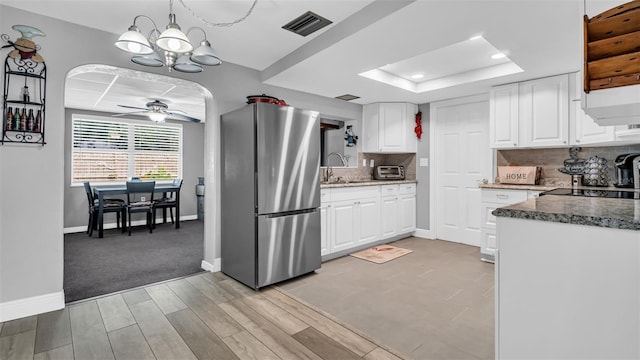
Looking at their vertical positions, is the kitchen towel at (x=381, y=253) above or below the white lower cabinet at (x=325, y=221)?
below

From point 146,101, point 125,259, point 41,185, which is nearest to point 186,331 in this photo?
point 41,185

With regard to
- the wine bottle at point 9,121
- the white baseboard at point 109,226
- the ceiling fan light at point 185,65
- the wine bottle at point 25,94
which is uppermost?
the ceiling fan light at point 185,65

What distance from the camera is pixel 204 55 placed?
224 centimetres

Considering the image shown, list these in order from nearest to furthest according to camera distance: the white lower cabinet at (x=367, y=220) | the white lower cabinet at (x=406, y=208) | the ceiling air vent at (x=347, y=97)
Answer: the white lower cabinet at (x=367, y=220) < the ceiling air vent at (x=347, y=97) < the white lower cabinet at (x=406, y=208)

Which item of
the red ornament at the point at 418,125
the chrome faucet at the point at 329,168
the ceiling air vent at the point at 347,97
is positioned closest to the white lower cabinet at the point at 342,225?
the chrome faucet at the point at 329,168

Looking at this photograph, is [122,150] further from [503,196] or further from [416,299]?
[503,196]

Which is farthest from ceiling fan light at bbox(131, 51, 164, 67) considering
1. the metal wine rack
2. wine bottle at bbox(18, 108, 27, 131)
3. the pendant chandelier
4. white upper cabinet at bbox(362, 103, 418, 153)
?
white upper cabinet at bbox(362, 103, 418, 153)

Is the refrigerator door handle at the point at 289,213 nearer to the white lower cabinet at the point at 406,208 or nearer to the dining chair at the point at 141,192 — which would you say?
the white lower cabinet at the point at 406,208

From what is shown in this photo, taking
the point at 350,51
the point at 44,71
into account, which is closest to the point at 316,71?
the point at 350,51

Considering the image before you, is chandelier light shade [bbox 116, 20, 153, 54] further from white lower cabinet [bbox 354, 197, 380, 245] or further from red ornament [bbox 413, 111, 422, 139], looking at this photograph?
red ornament [bbox 413, 111, 422, 139]

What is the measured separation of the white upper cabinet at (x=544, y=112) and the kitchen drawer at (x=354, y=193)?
191 cm

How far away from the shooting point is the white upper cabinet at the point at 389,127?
16.0 ft

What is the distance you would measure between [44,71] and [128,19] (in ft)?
2.54

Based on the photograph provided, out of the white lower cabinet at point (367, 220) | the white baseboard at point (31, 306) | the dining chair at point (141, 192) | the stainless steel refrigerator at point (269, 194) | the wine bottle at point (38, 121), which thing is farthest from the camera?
the dining chair at point (141, 192)
